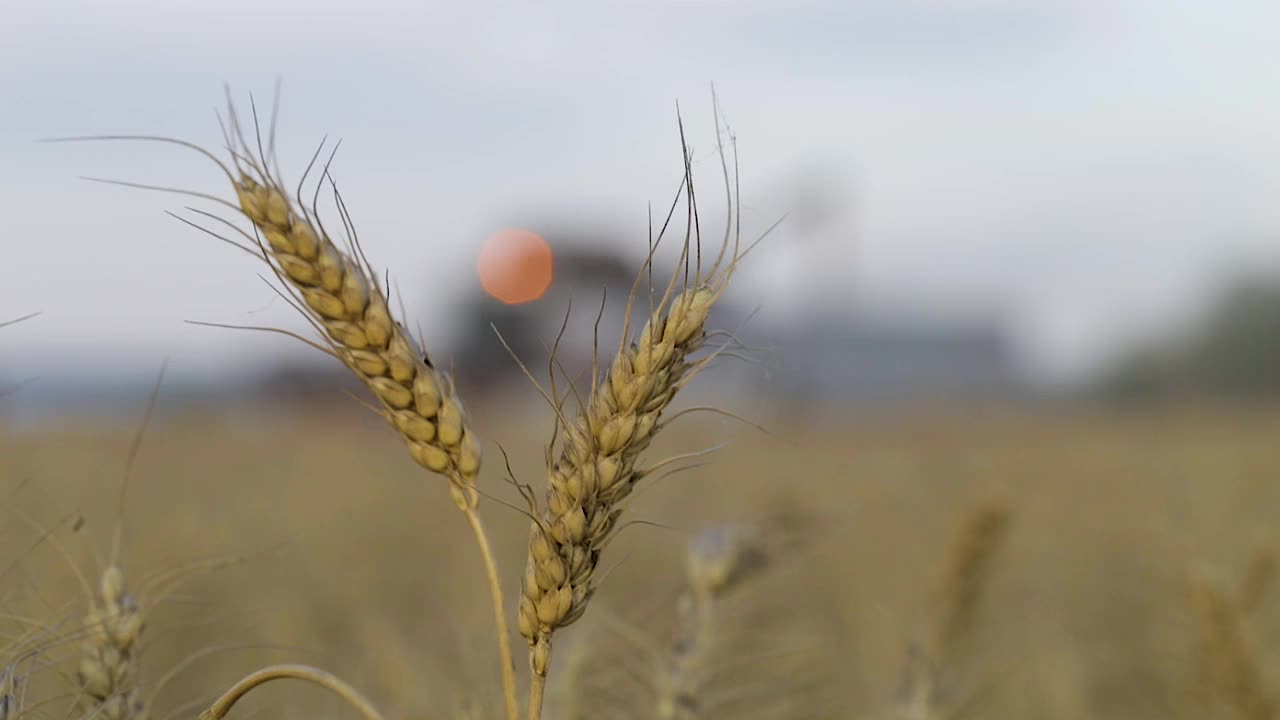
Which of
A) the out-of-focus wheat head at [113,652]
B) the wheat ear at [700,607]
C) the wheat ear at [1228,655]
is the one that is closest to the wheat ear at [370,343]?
the out-of-focus wheat head at [113,652]

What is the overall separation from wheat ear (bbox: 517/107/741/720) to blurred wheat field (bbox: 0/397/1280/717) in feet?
0.11

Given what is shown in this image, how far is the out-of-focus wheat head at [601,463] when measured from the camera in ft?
2.61

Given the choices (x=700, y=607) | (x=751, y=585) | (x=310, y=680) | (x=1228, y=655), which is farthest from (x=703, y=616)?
(x=1228, y=655)

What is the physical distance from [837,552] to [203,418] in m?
7.87

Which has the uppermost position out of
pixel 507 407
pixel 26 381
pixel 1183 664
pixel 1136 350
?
pixel 26 381

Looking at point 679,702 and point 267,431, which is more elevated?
point 679,702

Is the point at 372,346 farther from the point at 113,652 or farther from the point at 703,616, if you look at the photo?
Answer: the point at 703,616

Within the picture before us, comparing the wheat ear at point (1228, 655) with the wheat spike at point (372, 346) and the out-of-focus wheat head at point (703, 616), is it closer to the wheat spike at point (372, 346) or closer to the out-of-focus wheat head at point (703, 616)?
the out-of-focus wheat head at point (703, 616)

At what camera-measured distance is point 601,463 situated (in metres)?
0.80

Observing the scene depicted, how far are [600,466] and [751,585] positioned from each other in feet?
3.42

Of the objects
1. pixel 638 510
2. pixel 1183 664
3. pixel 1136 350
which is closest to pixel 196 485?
pixel 638 510

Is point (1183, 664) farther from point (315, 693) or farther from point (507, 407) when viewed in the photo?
point (507, 407)

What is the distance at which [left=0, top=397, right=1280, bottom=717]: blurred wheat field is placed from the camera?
5.74 ft

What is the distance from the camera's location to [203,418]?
11000mm
